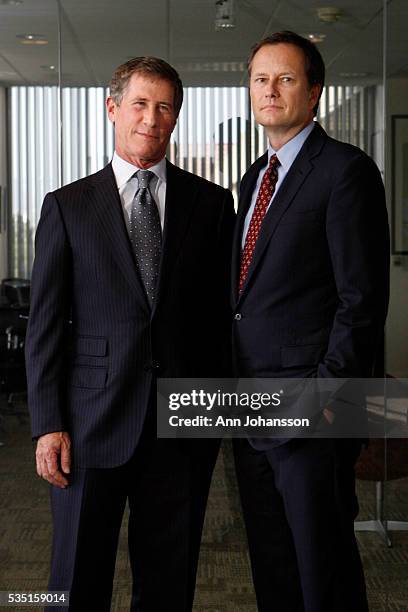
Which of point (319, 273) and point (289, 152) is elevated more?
point (289, 152)

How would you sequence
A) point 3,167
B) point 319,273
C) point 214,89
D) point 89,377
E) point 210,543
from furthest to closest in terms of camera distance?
point 3,167 → point 214,89 → point 210,543 → point 89,377 → point 319,273

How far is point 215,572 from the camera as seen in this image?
11.8 feet

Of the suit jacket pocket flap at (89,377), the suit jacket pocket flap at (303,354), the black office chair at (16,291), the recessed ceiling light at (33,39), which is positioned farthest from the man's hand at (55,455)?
the recessed ceiling light at (33,39)

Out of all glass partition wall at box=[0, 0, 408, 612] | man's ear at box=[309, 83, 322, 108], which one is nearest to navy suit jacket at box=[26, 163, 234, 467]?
man's ear at box=[309, 83, 322, 108]

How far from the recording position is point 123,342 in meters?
2.41

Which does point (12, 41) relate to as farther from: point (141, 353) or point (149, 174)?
point (141, 353)

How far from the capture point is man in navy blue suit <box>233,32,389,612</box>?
2.29 m

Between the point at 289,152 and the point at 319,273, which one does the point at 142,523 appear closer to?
the point at 319,273

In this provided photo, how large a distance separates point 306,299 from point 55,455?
81 cm

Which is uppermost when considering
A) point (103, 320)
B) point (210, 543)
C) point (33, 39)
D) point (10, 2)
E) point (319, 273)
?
point (10, 2)

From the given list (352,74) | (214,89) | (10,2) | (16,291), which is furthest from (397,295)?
(10,2)

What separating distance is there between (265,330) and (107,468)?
58cm

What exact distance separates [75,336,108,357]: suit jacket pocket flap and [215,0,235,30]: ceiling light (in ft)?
6.77

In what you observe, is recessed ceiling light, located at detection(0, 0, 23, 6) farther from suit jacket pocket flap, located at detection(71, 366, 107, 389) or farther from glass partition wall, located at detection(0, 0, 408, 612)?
suit jacket pocket flap, located at detection(71, 366, 107, 389)
